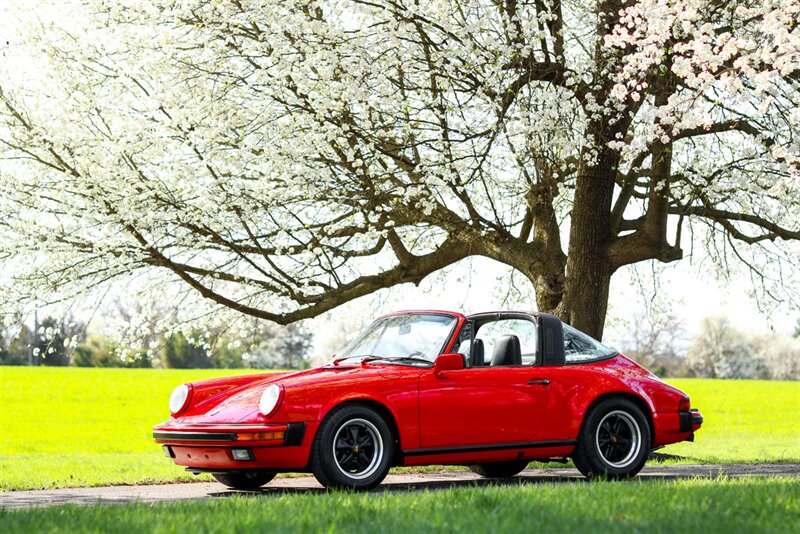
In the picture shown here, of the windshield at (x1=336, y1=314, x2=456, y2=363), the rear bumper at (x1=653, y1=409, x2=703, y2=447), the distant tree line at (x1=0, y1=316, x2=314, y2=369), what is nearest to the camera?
the windshield at (x1=336, y1=314, x2=456, y2=363)

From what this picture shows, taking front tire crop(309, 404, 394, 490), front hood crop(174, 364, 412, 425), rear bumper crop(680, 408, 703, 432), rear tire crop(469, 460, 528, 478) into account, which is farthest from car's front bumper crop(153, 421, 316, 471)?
rear bumper crop(680, 408, 703, 432)

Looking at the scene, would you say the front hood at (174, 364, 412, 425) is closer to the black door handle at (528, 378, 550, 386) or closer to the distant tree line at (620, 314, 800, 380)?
the black door handle at (528, 378, 550, 386)

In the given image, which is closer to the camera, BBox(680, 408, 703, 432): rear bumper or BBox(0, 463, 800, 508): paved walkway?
BBox(0, 463, 800, 508): paved walkway

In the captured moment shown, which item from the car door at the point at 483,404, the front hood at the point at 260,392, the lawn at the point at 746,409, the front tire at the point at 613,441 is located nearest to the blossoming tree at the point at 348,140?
the front tire at the point at 613,441

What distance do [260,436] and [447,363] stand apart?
1.75 m

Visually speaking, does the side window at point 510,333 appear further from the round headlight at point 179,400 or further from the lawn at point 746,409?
the lawn at point 746,409

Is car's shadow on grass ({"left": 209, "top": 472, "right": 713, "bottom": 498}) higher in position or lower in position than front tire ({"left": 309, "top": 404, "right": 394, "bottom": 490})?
lower

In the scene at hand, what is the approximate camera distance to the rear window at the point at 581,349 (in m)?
9.98

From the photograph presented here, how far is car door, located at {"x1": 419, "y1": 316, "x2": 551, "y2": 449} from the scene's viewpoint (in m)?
9.00

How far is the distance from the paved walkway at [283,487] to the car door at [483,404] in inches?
17.9

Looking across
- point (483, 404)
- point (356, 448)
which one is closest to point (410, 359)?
point (483, 404)

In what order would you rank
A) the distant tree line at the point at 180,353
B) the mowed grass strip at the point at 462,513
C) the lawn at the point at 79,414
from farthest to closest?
the distant tree line at the point at 180,353
the lawn at the point at 79,414
the mowed grass strip at the point at 462,513

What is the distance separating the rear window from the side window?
33cm

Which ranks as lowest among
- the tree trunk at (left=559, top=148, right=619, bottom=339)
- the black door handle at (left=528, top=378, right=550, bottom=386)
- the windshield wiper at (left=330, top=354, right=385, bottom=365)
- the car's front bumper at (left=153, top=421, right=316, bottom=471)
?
the car's front bumper at (left=153, top=421, right=316, bottom=471)
